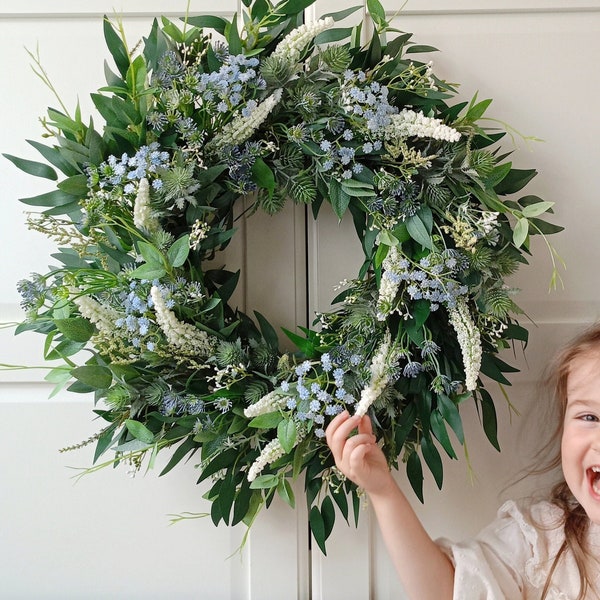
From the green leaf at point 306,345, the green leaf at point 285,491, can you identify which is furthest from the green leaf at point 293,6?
the green leaf at point 285,491

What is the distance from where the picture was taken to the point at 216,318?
957 mm

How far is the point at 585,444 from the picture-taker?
0.90 m

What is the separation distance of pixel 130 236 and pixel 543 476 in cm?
75

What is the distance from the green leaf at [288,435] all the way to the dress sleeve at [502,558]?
291mm

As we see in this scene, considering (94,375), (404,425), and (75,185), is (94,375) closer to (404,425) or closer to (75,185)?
(75,185)

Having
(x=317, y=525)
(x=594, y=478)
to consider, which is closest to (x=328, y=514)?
(x=317, y=525)

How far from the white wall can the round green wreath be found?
10 cm

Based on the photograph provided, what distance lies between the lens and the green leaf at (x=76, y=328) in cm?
90

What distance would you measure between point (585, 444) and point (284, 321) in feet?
1.55

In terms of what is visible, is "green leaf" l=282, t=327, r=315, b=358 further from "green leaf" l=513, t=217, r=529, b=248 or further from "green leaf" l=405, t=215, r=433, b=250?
"green leaf" l=513, t=217, r=529, b=248

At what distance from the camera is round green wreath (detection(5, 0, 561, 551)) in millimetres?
898

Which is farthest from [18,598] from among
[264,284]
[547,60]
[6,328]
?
[547,60]

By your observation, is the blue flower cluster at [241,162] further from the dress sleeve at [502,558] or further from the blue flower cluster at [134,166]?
the dress sleeve at [502,558]

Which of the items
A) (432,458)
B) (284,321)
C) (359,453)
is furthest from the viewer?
(284,321)
